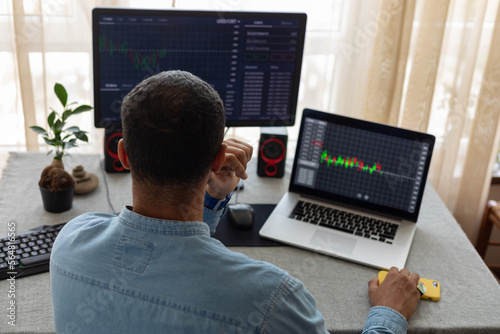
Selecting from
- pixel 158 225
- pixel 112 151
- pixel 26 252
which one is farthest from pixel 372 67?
Answer: pixel 158 225

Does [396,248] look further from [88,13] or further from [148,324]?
[88,13]

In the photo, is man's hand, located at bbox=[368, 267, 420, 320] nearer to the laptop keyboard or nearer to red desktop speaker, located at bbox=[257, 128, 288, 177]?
the laptop keyboard

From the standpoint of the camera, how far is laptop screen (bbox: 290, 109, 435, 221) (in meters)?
1.57

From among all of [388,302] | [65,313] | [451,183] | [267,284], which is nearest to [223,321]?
[267,284]

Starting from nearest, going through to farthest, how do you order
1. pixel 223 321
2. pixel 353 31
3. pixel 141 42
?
pixel 223 321 → pixel 141 42 → pixel 353 31

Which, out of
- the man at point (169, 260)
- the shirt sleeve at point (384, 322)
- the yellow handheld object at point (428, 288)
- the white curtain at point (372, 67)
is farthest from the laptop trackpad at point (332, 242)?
the white curtain at point (372, 67)

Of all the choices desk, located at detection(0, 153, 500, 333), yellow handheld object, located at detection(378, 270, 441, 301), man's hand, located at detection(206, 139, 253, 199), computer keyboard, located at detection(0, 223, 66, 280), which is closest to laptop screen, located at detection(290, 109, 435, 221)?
desk, located at detection(0, 153, 500, 333)

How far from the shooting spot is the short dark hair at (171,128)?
0.86 metres

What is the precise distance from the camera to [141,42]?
5.27ft

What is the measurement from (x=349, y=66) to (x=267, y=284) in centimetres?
162

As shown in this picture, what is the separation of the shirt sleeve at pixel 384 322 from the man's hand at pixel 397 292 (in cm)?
3

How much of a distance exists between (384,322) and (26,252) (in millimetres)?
833

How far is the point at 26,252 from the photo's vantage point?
1.36m

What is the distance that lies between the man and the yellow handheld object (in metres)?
0.49
